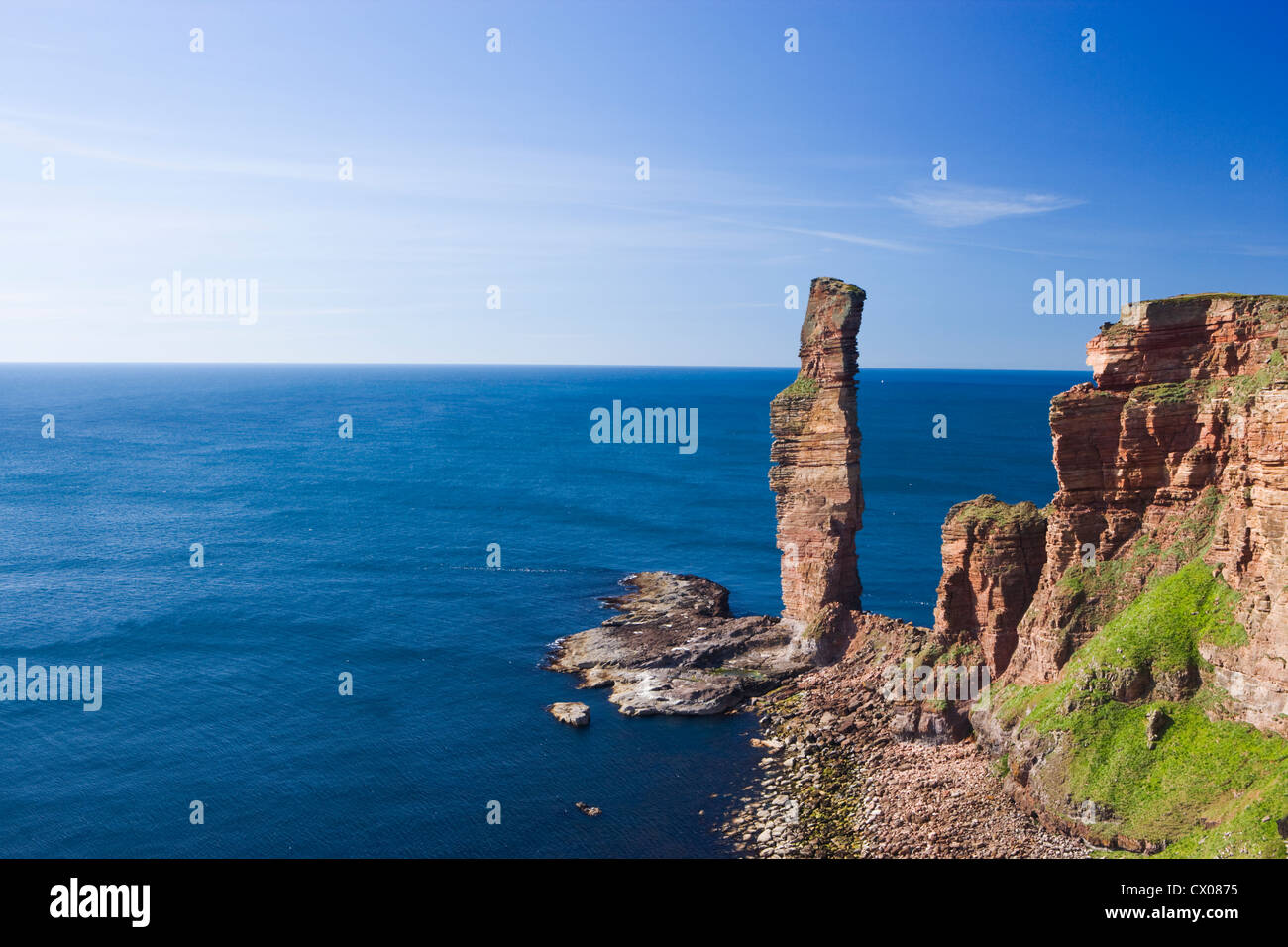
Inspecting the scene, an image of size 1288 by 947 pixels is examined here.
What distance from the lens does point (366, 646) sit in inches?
3199

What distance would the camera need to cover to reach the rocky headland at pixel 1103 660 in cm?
3831

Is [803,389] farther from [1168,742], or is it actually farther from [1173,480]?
[1168,742]

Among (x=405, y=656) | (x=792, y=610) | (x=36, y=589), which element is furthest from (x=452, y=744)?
(x=36, y=589)

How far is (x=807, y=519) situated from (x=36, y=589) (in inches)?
3266

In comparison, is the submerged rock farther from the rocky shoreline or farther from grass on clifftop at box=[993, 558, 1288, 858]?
grass on clifftop at box=[993, 558, 1288, 858]

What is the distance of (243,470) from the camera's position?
17325cm

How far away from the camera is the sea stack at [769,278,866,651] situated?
209ft

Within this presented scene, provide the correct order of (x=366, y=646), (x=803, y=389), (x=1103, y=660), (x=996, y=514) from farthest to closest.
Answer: (x=366, y=646)
(x=803, y=389)
(x=996, y=514)
(x=1103, y=660)

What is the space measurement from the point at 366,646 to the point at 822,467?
44.6 meters

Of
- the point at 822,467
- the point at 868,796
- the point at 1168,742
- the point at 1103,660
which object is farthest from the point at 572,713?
the point at 1168,742

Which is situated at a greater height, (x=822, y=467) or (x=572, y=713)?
(x=822, y=467)

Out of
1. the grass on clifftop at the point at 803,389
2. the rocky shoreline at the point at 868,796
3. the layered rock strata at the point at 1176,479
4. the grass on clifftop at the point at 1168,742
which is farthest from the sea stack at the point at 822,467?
the grass on clifftop at the point at 1168,742

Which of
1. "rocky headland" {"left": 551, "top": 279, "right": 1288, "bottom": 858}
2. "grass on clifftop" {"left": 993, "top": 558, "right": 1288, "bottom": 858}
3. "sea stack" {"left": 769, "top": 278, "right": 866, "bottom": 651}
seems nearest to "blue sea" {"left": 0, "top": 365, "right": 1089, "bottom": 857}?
"rocky headland" {"left": 551, "top": 279, "right": 1288, "bottom": 858}

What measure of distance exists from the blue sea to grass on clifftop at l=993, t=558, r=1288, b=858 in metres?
18.3
